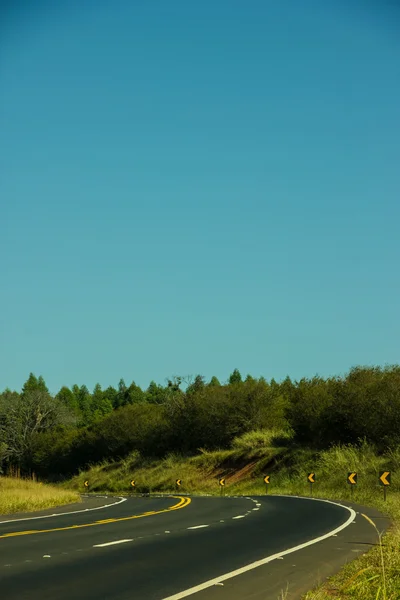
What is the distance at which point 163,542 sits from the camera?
48.2 ft

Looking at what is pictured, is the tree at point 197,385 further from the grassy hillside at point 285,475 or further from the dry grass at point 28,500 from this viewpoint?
the dry grass at point 28,500

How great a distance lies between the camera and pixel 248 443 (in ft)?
200

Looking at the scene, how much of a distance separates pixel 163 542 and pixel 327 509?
11.5 metres

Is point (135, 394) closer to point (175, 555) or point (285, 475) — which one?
point (285, 475)

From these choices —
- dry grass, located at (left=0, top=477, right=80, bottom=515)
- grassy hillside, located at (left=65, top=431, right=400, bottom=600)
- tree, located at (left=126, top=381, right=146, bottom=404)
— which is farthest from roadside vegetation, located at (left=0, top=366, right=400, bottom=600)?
tree, located at (left=126, top=381, right=146, bottom=404)

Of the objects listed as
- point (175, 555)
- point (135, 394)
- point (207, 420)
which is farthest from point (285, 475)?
point (135, 394)

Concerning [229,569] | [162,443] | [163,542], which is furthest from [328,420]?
[229,569]

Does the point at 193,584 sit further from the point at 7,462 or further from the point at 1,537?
the point at 7,462

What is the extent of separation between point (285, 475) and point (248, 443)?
41.9ft

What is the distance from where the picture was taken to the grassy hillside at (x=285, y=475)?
10195 millimetres

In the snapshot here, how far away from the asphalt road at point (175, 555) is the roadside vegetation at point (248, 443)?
105cm

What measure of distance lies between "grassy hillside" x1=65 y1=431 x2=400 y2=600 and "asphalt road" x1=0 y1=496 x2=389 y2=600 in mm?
836

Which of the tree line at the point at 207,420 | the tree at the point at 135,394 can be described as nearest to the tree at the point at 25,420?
the tree line at the point at 207,420

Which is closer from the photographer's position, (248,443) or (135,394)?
(248,443)
